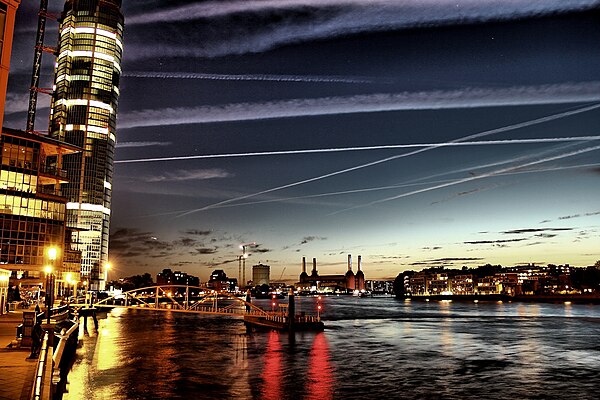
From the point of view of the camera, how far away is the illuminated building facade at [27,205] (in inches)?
3209

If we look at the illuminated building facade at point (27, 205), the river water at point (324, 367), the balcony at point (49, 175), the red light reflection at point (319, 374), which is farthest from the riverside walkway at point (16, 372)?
the balcony at point (49, 175)

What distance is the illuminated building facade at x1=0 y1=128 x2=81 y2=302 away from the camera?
81500mm

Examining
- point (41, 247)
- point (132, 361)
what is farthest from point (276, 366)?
point (41, 247)

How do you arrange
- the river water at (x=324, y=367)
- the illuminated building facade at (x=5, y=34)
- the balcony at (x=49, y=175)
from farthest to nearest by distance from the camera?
the balcony at (x=49, y=175) < the river water at (x=324, y=367) < the illuminated building facade at (x=5, y=34)

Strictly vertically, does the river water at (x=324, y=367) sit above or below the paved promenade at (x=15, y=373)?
below

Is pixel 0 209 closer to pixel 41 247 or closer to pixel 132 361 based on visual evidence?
pixel 41 247

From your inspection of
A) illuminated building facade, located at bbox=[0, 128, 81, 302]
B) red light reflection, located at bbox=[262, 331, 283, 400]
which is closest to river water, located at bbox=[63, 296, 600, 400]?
red light reflection, located at bbox=[262, 331, 283, 400]

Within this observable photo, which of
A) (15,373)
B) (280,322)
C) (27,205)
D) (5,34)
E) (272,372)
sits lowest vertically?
(272,372)

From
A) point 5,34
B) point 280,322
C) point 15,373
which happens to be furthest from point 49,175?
point 5,34

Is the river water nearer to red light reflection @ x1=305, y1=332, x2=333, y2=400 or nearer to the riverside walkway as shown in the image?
red light reflection @ x1=305, y1=332, x2=333, y2=400

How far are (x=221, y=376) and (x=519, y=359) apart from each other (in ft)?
104

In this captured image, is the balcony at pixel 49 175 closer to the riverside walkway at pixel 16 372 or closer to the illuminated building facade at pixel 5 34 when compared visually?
the riverside walkway at pixel 16 372

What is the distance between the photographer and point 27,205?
278 feet

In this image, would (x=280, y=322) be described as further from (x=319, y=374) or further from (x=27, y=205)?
(x=27, y=205)
